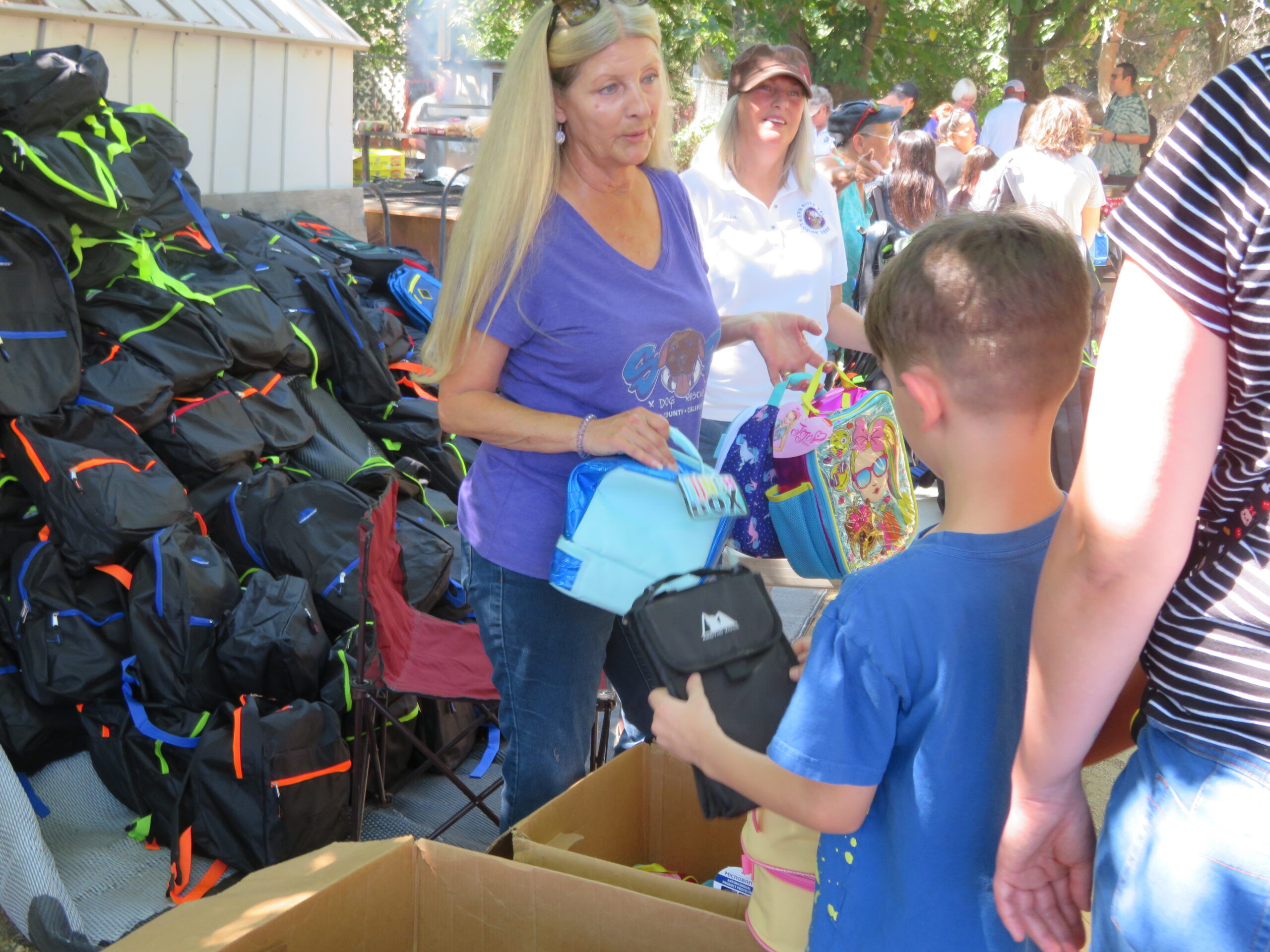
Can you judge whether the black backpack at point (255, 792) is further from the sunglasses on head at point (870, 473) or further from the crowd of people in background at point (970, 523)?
the sunglasses on head at point (870, 473)

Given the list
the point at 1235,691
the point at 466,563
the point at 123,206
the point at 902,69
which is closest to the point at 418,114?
the point at 902,69

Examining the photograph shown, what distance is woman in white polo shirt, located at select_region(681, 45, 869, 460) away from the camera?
9.47 feet

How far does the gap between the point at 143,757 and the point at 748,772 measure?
2320mm

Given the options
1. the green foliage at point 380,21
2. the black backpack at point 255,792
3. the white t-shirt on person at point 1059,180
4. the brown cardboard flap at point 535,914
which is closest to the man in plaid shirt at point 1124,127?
the white t-shirt on person at point 1059,180

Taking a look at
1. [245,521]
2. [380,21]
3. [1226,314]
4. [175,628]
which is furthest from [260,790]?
[380,21]

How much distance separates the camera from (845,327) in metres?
2.99

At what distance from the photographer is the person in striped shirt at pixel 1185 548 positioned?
0.87 metres

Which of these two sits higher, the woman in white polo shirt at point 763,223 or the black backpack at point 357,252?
the woman in white polo shirt at point 763,223

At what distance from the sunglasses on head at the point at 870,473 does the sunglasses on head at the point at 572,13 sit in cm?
106

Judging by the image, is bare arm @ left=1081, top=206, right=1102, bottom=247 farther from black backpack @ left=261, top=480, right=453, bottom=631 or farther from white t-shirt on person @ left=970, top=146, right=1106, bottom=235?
black backpack @ left=261, top=480, right=453, bottom=631

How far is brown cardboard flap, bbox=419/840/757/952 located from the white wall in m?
4.17

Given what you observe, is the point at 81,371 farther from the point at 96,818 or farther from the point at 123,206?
the point at 96,818

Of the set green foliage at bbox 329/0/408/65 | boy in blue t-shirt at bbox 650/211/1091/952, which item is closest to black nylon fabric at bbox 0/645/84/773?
boy in blue t-shirt at bbox 650/211/1091/952

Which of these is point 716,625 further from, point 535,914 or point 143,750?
point 143,750
